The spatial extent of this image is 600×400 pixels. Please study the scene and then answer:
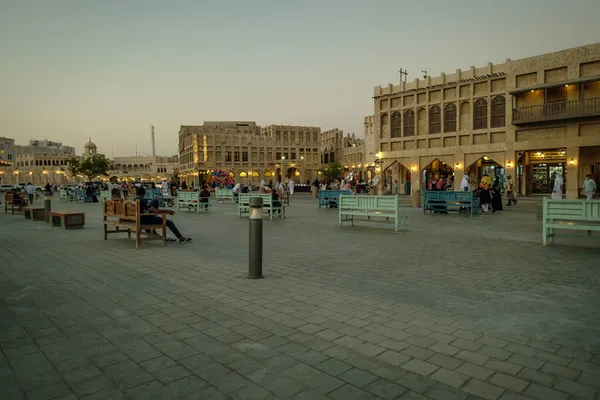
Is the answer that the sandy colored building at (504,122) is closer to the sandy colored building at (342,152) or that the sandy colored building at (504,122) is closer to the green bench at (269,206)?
the green bench at (269,206)

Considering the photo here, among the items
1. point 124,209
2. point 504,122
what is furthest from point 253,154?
point 124,209

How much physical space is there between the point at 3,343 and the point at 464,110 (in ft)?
124

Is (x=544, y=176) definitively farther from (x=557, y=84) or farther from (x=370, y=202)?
(x=370, y=202)

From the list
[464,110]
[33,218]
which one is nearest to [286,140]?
[464,110]

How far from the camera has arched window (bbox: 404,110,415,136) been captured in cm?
3992

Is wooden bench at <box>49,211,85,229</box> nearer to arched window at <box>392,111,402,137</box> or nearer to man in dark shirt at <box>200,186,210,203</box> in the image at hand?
man in dark shirt at <box>200,186,210,203</box>

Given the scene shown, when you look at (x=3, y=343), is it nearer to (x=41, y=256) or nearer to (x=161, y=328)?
(x=161, y=328)

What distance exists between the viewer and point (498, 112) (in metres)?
34.5

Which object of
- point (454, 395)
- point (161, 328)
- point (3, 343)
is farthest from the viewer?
point (161, 328)

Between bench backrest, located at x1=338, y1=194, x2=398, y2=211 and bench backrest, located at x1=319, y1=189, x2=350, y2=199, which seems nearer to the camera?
bench backrest, located at x1=338, y1=194, x2=398, y2=211

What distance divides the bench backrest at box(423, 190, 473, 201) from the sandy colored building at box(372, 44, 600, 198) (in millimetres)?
15833

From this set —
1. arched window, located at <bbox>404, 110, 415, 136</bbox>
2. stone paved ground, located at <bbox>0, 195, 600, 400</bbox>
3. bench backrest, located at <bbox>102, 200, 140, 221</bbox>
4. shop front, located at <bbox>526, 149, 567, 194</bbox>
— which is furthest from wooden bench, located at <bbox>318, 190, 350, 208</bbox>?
shop front, located at <bbox>526, 149, 567, 194</bbox>

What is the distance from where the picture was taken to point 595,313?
15.3 ft

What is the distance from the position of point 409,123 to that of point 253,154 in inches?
2167
